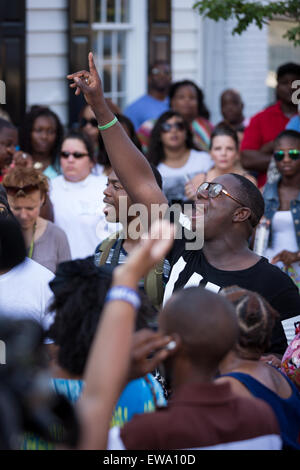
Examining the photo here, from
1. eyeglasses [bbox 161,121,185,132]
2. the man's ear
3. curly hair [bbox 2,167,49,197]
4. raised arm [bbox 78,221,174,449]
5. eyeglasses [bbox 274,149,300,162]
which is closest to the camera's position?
raised arm [bbox 78,221,174,449]

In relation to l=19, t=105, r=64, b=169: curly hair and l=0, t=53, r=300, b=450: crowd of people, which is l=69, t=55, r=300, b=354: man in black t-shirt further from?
l=19, t=105, r=64, b=169: curly hair

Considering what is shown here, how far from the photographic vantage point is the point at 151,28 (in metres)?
10.8

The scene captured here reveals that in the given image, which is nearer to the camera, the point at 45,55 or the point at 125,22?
the point at 45,55

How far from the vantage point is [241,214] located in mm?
4102

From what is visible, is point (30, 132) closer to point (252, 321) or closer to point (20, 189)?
point (20, 189)

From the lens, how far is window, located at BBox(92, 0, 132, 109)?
10.7m

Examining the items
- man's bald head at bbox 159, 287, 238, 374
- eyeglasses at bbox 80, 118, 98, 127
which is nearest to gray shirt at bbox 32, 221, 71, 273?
man's bald head at bbox 159, 287, 238, 374

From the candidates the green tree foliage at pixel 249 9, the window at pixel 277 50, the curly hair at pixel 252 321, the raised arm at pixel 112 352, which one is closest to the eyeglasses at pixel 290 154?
the green tree foliage at pixel 249 9

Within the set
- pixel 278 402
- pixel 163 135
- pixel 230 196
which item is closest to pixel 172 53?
pixel 163 135

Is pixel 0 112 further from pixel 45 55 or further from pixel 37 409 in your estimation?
pixel 37 409

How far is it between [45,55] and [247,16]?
4140 millimetres

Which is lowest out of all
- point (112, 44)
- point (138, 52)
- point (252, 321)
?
point (252, 321)

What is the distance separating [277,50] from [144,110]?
433cm

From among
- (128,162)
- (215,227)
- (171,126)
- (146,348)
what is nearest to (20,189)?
(128,162)
